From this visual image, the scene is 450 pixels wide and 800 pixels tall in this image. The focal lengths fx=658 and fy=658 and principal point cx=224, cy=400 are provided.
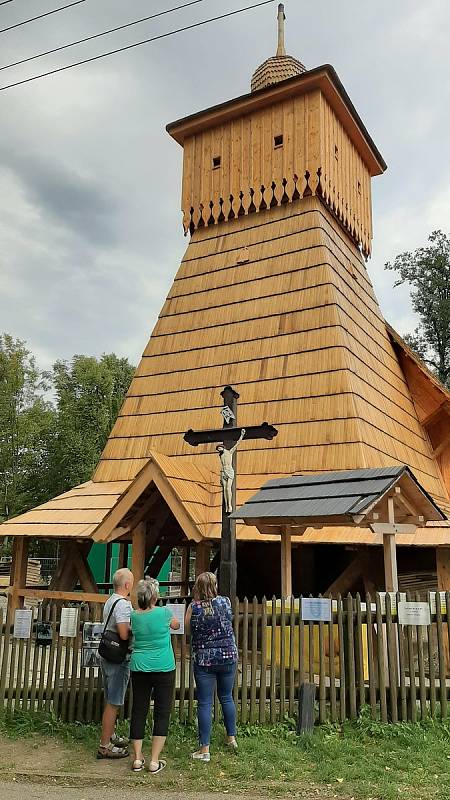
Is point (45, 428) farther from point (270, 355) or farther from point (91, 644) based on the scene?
point (91, 644)

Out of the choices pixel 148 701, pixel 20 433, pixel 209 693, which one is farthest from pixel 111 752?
pixel 20 433

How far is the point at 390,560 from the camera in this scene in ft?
26.8

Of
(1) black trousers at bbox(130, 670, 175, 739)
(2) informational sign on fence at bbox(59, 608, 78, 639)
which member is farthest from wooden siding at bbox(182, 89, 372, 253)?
(1) black trousers at bbox(130, 670, 175, 739)

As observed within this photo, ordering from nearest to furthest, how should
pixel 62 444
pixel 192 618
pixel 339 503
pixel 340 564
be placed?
pixel 192 618
pixel 339 503
pixel 340 564
pixel 62 444

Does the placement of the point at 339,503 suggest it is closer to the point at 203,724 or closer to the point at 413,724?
the point at 413,724

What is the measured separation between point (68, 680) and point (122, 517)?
339 cm

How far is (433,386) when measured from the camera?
52.1 ft

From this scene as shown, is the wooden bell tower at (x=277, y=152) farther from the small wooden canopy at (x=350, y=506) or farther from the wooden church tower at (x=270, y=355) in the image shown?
the small wooden canopy at (x=350, y=506)

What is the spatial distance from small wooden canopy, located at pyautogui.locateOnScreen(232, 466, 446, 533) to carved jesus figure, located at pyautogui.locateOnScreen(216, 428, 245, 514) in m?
0.26

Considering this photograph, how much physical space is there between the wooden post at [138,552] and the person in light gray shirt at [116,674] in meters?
4.37

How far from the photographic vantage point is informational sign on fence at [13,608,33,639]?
7434 millimetres

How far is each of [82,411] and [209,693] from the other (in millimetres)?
30925

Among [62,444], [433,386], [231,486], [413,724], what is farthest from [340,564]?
[62,444]

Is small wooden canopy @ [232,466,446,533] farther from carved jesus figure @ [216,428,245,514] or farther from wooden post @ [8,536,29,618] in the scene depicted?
wooden post @ [8,536,29,618]
